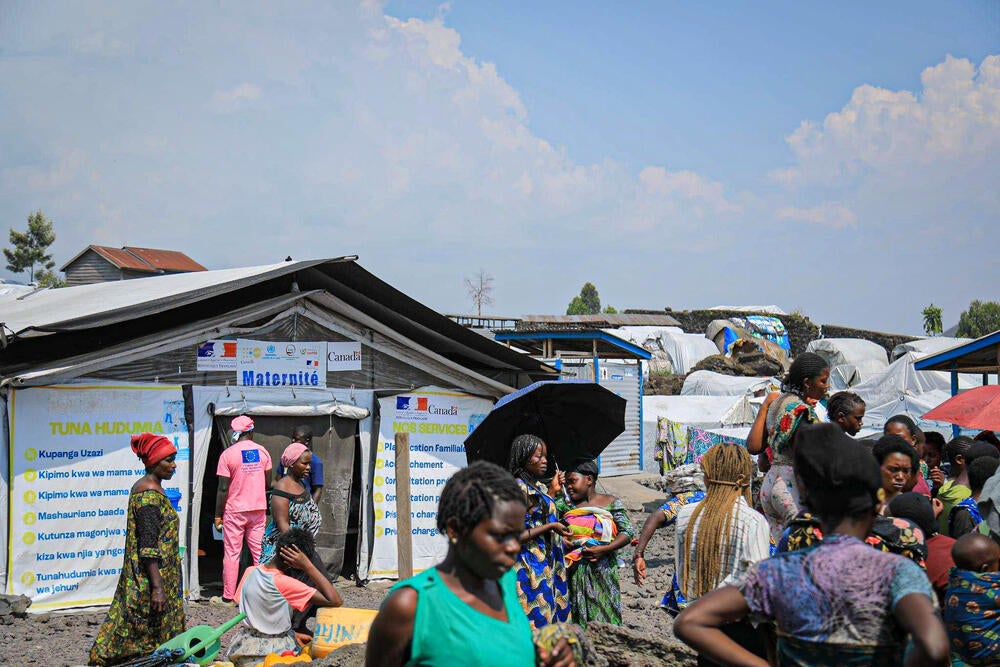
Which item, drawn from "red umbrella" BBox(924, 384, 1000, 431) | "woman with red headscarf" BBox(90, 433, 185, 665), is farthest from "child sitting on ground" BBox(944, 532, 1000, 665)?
"red umbrella" BBox(924, 384, 1000, 431)

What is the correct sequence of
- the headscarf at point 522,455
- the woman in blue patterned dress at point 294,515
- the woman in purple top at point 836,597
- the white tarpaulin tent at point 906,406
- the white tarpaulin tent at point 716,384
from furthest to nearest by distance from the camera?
the white tarpaulin tent at point 716,384 < the white tarpaulin tent at point 906,406 < the woman in blue patterned dress at point 294,515 < the headscarf at point 522,455 < the woman in purple top at point 836,597

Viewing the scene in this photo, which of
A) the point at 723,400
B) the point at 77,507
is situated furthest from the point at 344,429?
the point at 723,400

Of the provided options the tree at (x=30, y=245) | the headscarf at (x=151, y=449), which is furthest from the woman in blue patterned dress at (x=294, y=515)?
the tree at (x=30, y=245)

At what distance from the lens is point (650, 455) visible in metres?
22.1

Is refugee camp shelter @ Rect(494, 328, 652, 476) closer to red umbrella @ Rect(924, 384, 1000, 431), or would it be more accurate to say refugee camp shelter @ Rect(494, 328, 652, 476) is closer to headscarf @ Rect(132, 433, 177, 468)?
red umbrella @ Rect(924, 384, 1000, 431)

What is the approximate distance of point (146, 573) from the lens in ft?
17.7

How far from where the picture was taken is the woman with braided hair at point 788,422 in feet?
14.6

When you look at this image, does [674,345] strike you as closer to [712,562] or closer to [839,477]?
[712,562]

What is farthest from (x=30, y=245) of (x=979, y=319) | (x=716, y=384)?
(x=979, y=319)

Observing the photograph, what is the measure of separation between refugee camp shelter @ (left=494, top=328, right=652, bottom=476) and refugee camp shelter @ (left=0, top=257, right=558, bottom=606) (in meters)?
8.43

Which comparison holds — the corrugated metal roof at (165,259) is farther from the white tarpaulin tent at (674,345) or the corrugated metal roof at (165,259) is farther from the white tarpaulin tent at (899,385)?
the white tarpaulin tent at (899,385)

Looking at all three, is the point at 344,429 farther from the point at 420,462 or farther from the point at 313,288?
the point at 313,288

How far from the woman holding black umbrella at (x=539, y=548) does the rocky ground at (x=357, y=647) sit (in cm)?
28

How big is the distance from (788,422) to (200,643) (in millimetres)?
3760
